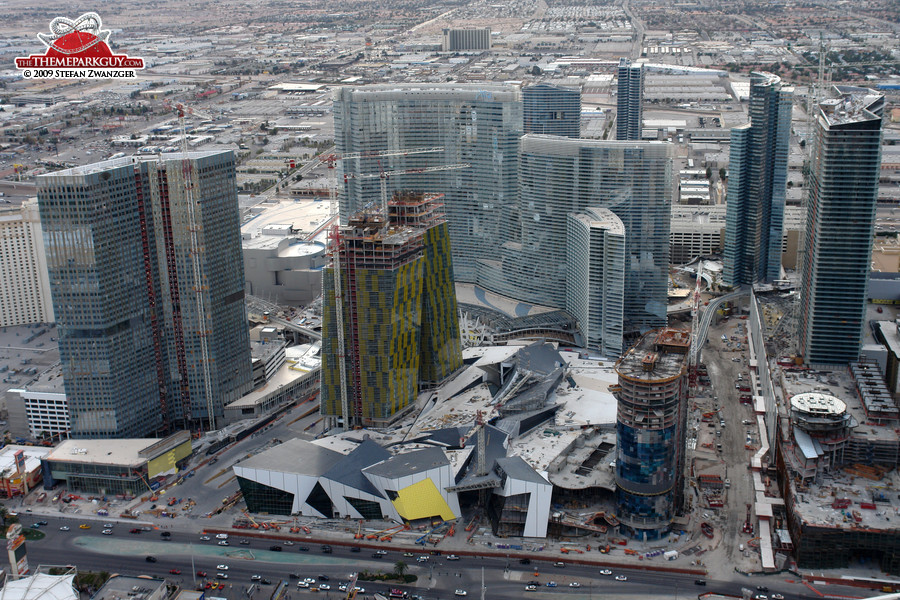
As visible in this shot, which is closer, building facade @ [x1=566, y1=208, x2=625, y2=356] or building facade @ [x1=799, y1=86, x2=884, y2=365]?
building facade @ [x1=799, y1=86, x2=884, y2=365]

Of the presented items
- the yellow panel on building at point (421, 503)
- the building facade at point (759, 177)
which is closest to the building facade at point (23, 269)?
the yellow panel on building at point (421, 503)

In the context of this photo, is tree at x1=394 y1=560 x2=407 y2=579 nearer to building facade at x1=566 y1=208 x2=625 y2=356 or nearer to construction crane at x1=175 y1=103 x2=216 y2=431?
→ construction crane at x1=175 y1=103 x2=216 y2=431

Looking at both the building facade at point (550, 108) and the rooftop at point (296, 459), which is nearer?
the rooftop at point (296, 459)

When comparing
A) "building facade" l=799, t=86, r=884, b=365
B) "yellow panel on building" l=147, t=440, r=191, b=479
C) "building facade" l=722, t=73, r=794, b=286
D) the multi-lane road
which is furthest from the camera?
"building facade" l=722, t=73, r=794, b=286

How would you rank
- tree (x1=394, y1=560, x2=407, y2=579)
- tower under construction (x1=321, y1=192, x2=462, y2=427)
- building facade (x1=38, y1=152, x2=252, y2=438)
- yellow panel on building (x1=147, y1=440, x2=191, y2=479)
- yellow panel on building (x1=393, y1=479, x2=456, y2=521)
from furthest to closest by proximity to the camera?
tower under construction (x1=321, y1=192, x2=462, y2=427), building facade (x1=38, y1=152, x2=252, y2=438), yellow panel on building (x1=147, y1=440, x2=191, y2=479), yellow panel on building (x1=393, y1=479, x2=456, y2=521), tree (x1=394, y1=560, x2=407, y2=579)

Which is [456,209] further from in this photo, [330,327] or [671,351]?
[671,351]

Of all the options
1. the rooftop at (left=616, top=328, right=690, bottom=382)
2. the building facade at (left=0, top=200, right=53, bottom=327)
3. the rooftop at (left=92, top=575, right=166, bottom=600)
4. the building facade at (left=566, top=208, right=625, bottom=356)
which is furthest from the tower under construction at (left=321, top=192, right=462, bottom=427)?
the building facade at (left=0, top=200, right=53, bottom=327)

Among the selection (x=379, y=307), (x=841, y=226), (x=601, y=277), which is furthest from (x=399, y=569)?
(x=841, y=226)

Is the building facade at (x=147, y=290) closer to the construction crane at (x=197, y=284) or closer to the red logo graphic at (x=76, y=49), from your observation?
the construction crane at (x=197, y=284)
